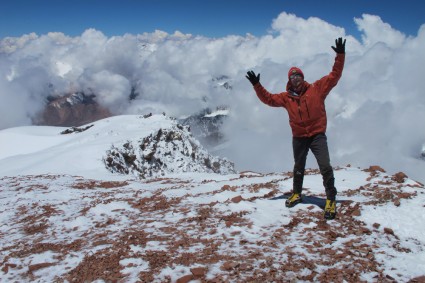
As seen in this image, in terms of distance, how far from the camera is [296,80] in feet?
28.5

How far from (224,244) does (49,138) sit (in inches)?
2360

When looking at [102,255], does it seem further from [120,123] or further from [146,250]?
[120,123]

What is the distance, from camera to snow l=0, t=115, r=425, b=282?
608cm

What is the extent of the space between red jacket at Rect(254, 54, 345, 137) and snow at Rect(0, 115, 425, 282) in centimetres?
223

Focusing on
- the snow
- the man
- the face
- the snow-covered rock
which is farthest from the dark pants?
the snow-covered rock

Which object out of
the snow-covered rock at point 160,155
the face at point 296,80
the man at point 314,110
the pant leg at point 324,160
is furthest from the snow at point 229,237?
the snow-covered rock at point 160,155

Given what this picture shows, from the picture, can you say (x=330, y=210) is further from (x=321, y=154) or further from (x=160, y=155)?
(x=160, y=155)

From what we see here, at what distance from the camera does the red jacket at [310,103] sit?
27.8ft

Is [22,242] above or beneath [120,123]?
beneath

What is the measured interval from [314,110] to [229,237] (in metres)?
3.73

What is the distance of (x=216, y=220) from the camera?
30.0ft

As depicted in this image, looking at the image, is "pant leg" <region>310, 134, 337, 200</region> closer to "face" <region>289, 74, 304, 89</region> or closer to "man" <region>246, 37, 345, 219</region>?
"man" <region>246, 37, 345, 219</region>

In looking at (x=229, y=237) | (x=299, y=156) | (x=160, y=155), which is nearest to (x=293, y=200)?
(x=299, y=156)

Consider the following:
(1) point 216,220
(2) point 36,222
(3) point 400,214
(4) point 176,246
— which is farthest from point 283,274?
(2) point 36,222
